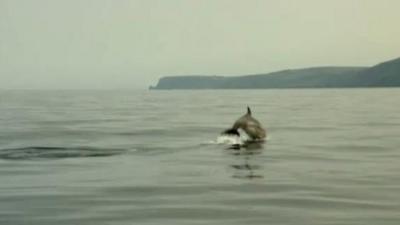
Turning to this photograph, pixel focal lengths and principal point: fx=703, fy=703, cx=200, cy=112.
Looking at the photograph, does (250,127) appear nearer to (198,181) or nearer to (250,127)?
(250,127)

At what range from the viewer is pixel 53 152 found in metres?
30.1

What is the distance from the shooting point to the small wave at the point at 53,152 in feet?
93.0

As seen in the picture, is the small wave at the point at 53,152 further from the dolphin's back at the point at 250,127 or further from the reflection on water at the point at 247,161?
the dolphin's back at the point at 250,127

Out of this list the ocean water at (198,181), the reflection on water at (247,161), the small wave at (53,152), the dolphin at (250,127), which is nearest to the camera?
the ocean water at (198,181)

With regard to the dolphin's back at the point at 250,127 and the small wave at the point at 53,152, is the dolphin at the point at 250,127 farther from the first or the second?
the small wave at the point at 53,152

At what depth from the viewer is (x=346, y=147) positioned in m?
32.4

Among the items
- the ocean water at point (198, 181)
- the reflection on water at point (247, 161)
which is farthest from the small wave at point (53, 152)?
the reflection on water at point (247, 161)

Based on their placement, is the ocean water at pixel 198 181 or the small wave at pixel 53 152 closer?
the ocean water at pixel 198 181

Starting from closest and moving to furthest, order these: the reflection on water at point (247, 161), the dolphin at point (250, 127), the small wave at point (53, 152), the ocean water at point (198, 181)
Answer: the ocean water at point (198, 181)
the reflection on water at point (247, 161)
the small wave at point (53, 152)
the dolphin at point (250, 127)

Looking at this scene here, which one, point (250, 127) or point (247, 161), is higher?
point (250, 127)

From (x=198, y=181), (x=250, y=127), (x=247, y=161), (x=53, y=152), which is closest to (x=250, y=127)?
(x=250, y=127)

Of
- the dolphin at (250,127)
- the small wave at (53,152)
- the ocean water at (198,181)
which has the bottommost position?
the ocean water at (198,181)

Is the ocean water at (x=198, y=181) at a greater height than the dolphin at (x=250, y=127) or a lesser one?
lesser

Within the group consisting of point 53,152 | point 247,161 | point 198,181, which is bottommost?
point 198,181
